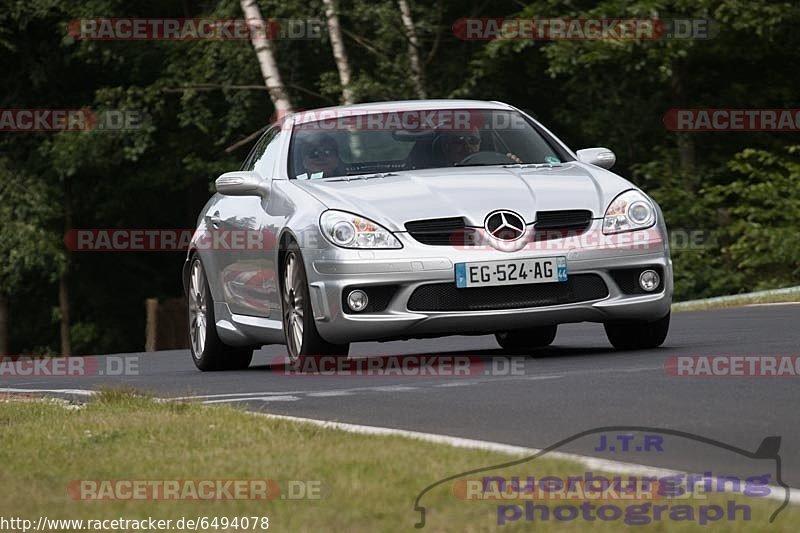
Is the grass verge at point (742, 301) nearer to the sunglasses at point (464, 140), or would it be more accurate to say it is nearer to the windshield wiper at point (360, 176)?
the sunglasses at point (464, 140)

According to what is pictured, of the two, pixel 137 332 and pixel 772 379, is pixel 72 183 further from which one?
pixel 772 379

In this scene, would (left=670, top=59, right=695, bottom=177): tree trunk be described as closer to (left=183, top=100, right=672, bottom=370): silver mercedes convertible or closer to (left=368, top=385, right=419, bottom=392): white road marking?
(left=183, top=100, right=672, bottom=370): silver mercedes convertible

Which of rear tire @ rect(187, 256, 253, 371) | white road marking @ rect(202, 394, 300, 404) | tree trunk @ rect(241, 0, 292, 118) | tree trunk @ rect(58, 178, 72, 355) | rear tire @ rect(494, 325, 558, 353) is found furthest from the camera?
tree trunk @ rect(58, 178, 72, 355)

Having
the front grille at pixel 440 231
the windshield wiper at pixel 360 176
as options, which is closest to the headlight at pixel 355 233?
the front grille at pixel 440 231

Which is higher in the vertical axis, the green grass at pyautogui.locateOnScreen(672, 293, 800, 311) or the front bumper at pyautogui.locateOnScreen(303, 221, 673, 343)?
the front bumper at pyautogui.locateOnScreen(303, 221, 673, 343)

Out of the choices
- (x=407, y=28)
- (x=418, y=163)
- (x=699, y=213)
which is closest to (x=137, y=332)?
(x=407, y=28)

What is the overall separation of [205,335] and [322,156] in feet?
6.35

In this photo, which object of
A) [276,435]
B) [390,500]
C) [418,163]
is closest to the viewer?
[390,500]

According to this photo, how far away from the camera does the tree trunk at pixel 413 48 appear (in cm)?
3153

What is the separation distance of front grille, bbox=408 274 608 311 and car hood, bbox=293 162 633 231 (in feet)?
1.26

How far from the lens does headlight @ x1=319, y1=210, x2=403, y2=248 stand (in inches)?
428

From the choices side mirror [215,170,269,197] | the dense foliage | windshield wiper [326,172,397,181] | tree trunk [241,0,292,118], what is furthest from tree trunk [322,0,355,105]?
windshield wiper [326,172,397,181]

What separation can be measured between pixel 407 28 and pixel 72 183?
10053 mm

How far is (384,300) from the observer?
11.0 metres
